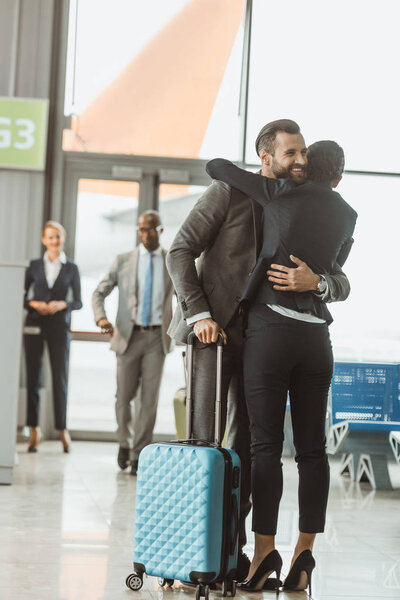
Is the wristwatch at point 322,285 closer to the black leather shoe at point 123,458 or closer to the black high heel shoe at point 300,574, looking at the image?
the black high heel shoe at point 300,574

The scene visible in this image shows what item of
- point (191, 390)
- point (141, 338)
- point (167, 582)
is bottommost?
point (167, 582)

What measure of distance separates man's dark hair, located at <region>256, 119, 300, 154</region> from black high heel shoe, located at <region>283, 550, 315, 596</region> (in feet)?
4.23

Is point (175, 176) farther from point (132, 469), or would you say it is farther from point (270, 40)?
point (132, 469)

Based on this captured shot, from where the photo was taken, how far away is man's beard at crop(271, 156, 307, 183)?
8.91ft

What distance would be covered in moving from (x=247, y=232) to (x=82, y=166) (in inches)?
203

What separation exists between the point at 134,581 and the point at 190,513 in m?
0.34

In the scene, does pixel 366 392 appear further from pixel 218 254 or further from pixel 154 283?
pixel 218 254

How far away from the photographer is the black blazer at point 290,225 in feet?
8.72

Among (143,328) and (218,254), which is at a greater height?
(218,254)

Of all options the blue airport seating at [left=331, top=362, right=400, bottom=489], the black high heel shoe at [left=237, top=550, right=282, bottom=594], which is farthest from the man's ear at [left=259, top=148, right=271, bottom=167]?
the blue airport seating at [left=331, top=362, right=400, bottom=489]

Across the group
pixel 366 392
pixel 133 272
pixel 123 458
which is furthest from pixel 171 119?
pixel 123 458

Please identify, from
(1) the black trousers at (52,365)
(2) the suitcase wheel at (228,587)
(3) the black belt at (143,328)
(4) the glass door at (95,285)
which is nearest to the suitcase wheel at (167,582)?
(2) the suitcase wheel at (228,587)

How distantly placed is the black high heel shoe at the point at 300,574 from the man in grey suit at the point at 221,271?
17 centimetres

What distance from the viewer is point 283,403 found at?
8.82ft
